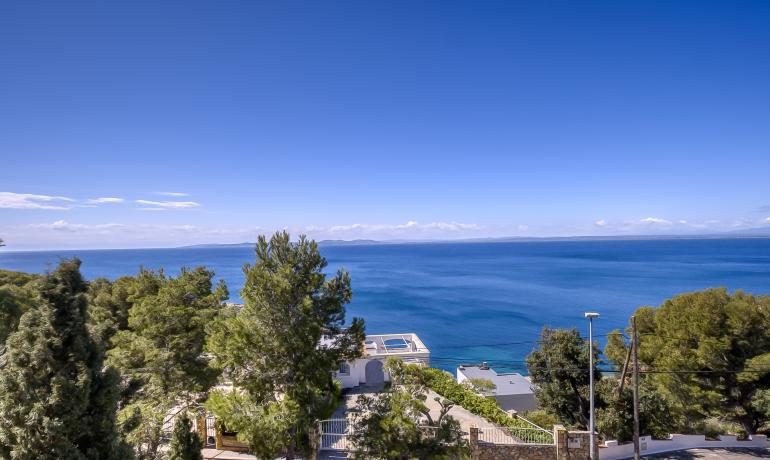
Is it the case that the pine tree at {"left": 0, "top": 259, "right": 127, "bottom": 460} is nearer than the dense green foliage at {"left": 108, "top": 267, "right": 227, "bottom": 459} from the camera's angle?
Yes

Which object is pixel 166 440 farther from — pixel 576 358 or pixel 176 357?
pixel 576 358

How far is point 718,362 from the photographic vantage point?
16.1m

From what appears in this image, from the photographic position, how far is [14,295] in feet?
35.9

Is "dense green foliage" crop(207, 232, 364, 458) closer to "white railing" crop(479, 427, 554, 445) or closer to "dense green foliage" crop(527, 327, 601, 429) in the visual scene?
"white railing" crop(479, 427, 554, 445)

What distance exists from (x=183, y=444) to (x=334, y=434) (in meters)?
5.49

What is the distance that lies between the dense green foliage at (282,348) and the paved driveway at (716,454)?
522 inches

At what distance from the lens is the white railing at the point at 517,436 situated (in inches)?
522

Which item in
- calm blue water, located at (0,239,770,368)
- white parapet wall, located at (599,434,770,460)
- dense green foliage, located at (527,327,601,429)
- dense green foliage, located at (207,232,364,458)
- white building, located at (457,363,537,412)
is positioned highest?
dense green foliage, located at (207,232,364,458)

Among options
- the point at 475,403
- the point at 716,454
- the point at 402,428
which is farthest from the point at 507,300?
the point at 402,428

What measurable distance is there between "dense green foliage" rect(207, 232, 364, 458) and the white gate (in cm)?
359

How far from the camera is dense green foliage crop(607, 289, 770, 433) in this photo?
52.0 ft

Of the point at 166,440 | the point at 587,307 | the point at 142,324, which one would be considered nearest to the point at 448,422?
the point at 166,440

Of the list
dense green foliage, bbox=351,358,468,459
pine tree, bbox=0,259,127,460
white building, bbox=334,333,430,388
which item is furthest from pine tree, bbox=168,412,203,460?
white building, bbox=334,333,430,388

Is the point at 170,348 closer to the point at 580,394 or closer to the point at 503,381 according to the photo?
the point at 580,394
